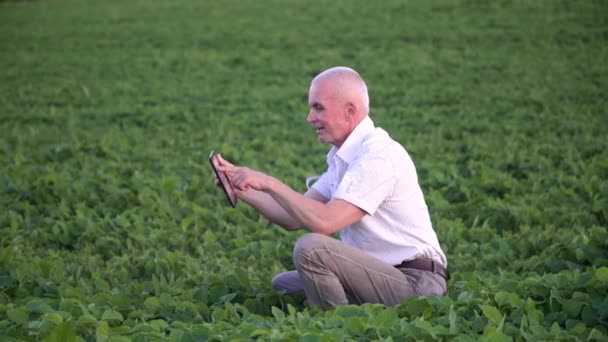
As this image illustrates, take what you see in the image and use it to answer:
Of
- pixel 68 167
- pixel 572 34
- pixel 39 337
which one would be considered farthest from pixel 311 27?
pixel 39 337

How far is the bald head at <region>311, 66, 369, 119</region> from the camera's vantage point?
4984 mm

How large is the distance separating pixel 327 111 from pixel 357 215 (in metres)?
0.60

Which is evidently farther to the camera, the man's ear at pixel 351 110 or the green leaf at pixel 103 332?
the man's ear at pixel 351 110

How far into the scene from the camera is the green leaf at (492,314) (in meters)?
4.25

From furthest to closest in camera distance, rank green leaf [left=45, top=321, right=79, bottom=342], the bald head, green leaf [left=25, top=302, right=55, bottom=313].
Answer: the bald head
green leaf [left=25, top=302, right=55, bottom=313]
green leaf [left=45, top=321, right=79, bottom=342]

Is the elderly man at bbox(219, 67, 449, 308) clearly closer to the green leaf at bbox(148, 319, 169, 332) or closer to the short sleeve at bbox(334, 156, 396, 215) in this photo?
the short sleeve at bbox(334, 156, 396, 215)

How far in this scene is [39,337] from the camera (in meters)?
4.21

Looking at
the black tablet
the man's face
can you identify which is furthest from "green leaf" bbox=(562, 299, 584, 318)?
the black tablet

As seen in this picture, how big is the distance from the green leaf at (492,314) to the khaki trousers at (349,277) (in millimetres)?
602

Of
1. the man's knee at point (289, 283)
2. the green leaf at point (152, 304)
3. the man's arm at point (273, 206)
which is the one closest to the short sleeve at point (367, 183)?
the man's arm at point (273, 206)

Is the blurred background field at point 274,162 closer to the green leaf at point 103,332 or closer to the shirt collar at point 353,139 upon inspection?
the green leaf at point 103,332

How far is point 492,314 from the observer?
4.28m

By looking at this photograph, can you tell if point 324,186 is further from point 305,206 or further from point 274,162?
point 274,162

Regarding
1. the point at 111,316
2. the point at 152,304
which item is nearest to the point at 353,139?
the point at 152,304
